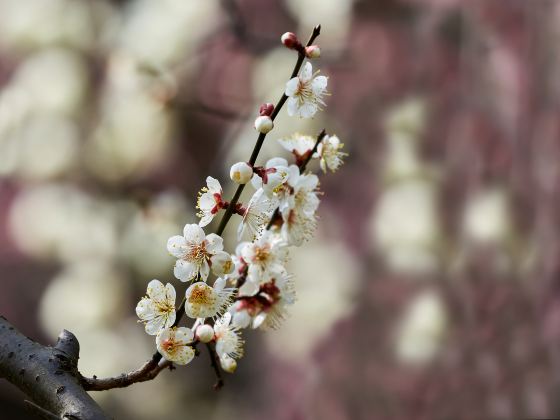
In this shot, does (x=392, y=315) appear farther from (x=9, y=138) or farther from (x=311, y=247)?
(x=9, y=138)

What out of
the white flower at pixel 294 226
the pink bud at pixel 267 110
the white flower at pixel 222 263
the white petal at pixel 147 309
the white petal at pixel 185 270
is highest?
the pink bud at pixel 267 110

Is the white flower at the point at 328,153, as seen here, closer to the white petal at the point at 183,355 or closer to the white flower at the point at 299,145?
the white flower at the point at 299,145

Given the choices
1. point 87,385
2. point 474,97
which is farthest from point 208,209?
point 474,97

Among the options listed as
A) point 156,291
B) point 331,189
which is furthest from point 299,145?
point 331,189

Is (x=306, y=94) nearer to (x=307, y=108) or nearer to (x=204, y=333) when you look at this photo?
(x=307, y=108)

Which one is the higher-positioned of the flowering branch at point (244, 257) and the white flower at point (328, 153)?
the white flower at point (328, 153)

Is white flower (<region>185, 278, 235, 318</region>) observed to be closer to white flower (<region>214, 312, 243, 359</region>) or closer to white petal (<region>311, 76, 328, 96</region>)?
white flower (<region>214, 312, 243, 359</region>)

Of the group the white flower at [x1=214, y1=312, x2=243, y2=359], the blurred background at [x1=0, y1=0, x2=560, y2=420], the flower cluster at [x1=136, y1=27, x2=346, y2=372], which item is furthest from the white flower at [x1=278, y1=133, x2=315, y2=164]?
the blurred background at [x1=0, y1=0, x2=560, y2=420]

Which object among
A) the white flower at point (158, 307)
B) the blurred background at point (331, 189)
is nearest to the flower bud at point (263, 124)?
the white flower at point (158, 307)
